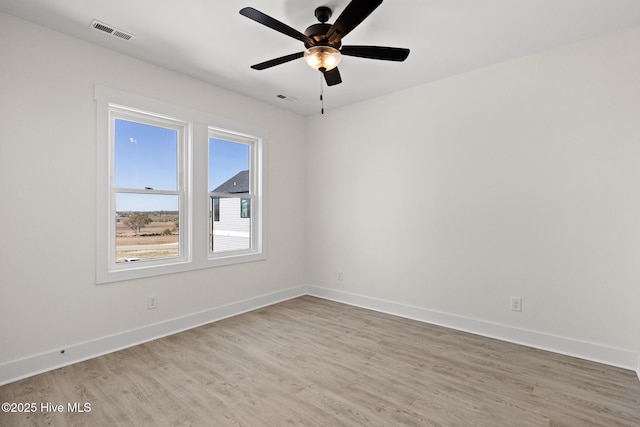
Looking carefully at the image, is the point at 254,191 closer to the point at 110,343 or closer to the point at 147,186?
the point at 147,186

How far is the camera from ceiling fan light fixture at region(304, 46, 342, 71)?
2.30 m

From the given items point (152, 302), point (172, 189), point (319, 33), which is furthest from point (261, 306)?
point (319, 33)

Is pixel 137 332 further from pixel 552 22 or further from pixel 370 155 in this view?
pixel 552 22

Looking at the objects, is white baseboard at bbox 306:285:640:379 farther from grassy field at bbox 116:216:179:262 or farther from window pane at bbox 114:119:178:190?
window pane at bbox 114:119:178:190

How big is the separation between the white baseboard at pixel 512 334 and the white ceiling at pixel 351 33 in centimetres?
267

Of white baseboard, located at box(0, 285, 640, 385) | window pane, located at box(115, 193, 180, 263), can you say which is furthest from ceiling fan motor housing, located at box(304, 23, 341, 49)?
white baseboard, located at box(0, 285, 640, 385)

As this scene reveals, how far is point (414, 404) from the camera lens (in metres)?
2.13

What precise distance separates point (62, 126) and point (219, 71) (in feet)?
5.02

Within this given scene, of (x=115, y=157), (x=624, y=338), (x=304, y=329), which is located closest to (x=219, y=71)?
(x=115, y=157)

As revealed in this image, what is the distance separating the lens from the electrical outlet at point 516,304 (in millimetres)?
3118

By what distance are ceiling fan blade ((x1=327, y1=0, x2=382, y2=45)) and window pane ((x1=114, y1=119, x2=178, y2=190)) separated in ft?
7.24

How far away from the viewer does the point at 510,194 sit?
317 centimetres

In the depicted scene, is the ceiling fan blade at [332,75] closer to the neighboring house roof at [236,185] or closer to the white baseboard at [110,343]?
the neighboring house roof at [236,185]

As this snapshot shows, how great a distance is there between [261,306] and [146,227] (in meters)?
1.77
